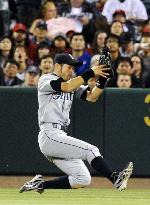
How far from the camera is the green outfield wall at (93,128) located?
12.5m

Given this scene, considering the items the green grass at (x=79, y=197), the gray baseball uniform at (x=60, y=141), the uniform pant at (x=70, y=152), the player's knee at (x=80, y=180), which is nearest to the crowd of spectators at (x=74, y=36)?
the green grass at (x=79, y=197)

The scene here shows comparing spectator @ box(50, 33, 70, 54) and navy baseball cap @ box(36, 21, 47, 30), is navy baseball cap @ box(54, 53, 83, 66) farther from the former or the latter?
navy baseball cap @ box(36, 21, 47, 30)

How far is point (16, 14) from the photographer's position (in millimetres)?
16000

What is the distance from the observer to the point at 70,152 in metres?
9.35

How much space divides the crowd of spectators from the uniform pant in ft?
12.7

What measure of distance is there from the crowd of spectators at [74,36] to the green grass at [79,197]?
93.0 inches

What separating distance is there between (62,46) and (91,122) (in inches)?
92.9

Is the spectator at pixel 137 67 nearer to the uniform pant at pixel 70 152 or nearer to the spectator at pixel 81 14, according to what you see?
the spectator at pixel 81 14

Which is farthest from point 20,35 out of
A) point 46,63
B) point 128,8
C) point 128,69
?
point 128,69

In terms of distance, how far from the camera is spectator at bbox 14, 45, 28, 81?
13961 mm

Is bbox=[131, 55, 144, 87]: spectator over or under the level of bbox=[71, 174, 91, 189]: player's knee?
over

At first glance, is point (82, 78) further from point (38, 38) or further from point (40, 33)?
point (38, 38)

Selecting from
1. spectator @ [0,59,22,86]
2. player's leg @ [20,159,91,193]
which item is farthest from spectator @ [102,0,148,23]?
player's leg @ [20,159,91,193]

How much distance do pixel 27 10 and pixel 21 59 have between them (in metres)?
2.07
